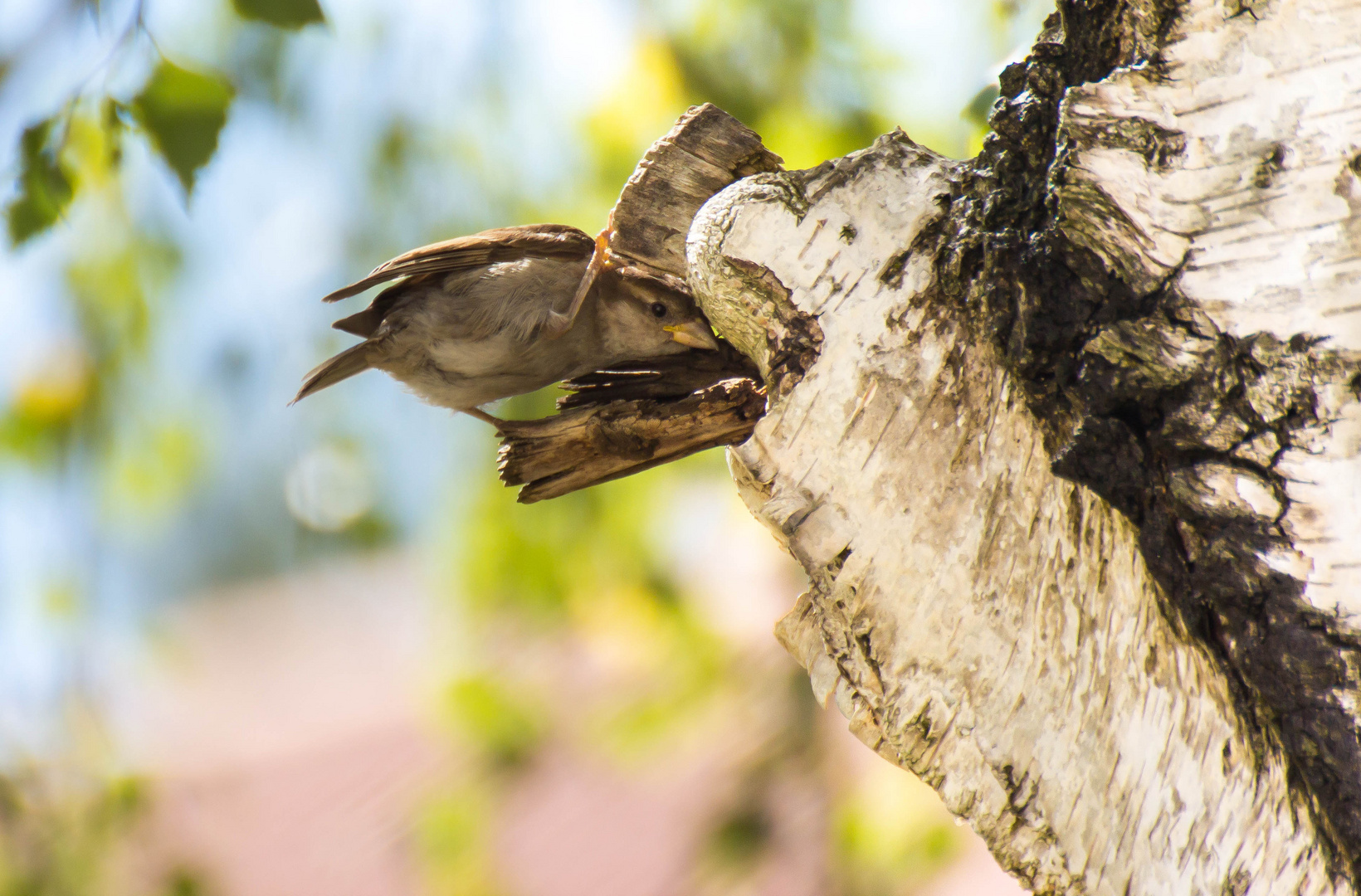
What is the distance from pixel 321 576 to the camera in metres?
1.73

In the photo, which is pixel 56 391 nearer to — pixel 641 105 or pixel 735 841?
pixel 641 105

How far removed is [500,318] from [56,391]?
3.32 ft

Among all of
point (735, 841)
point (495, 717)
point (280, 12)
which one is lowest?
point (735, 841)

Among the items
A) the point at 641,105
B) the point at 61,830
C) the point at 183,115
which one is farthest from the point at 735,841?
the point at 183,115

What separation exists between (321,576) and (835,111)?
1.39 metres

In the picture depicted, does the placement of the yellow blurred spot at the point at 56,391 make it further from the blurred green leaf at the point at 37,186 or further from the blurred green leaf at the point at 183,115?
A: the blurred green leaf at the point at 183,115

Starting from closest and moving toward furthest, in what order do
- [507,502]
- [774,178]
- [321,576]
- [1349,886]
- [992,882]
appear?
[1349,886] → [774,178] → [321,576] → [507,502] → [992,882]

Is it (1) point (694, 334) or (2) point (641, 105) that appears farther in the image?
(2) point (641, 105)

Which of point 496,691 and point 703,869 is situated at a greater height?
point 496,691

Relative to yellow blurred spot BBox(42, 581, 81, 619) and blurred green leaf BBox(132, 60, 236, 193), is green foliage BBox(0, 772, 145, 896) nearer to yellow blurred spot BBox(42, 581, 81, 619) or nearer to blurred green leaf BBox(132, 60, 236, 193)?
yellow blurred spot BBox(42, 581, 81, 619)

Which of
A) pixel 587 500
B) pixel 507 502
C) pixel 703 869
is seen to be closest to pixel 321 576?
pixel 507 502

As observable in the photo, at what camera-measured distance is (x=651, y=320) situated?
41.3 inches

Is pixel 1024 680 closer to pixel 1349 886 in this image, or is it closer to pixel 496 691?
pixel 1349 886

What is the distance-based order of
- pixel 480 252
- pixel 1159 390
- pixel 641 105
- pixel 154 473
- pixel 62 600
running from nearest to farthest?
pixel 1159 390 < pixel 480 252 < pixel 62 600 < pixel 154 473 < pixel 641 105
